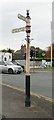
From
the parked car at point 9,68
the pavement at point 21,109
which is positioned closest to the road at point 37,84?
the pavement at point 21,109

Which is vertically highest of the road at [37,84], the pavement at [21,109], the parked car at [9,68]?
the pavement at [21,109]

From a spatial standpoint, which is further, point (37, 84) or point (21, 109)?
point (37, 84)

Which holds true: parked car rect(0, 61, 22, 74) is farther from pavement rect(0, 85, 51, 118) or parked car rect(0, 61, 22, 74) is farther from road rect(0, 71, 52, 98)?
pavement rect(0, 85, 51, 118)

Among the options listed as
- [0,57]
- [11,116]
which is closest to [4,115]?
[11,116]

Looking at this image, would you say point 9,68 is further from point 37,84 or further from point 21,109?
point 21,109

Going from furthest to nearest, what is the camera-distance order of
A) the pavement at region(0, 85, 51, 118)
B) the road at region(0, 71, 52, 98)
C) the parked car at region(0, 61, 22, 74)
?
the parked car at region(0, 61, 22, 74) → the road at region(0, 71, 52, 98) → the pavement at region(0, 85, 51, 118)

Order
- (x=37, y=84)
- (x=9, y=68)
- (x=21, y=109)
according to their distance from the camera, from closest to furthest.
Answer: (x=21, y=109) → (x=37, y=84) → (x=9, y=68)

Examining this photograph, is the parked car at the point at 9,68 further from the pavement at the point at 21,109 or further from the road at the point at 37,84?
the pavement at the point at 21,109

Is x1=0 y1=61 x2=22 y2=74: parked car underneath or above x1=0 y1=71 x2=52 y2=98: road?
underneath

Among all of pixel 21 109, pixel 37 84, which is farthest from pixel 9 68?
pixel 21 109

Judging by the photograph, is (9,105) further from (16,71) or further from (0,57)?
(0,57)

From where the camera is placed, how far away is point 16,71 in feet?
122

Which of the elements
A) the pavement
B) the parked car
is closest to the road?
the pavement

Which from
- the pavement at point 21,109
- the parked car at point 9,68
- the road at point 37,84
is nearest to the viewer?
the pavement at point 21,109
